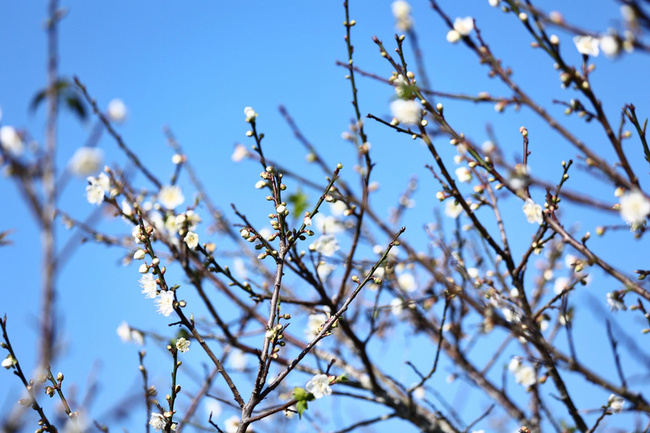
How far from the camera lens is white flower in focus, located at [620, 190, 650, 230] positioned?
79.3 inches

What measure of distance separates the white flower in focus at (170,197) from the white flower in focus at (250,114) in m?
0.93

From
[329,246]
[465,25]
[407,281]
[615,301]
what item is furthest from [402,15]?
[407,281]

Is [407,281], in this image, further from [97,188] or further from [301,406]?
[301,406]

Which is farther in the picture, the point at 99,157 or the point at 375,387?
the point at 375,387

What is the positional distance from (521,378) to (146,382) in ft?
9.21

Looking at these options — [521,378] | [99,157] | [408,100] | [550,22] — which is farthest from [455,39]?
[521,378]

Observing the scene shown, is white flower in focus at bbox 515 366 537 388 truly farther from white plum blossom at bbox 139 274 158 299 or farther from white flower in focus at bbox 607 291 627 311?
white plum blossom at bbox 139 274 158 299

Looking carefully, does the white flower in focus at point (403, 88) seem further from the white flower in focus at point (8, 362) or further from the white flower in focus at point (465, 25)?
the white flower in focus at point (8, 362)

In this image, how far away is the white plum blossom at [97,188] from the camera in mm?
3115

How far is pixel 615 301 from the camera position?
9.10 ft

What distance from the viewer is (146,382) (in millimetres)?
2457

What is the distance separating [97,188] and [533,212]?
2.56m

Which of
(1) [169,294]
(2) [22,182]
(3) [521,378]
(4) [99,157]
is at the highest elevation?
(4) [99,157]

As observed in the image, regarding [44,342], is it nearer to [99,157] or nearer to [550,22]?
[550,22]
